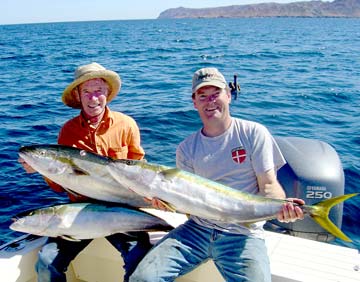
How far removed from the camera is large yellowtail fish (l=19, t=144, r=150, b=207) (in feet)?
9.90

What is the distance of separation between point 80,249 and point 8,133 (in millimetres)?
7657

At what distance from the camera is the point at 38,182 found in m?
7.41

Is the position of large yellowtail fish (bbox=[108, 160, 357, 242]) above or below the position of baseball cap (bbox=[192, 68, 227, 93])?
below

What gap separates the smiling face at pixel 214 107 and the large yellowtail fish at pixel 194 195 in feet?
1.77

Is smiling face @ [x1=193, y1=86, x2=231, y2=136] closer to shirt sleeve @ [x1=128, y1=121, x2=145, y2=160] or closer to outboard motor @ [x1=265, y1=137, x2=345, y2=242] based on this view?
shirt sleeve @ [x1=128, y1=121, x2=145, y2=160]

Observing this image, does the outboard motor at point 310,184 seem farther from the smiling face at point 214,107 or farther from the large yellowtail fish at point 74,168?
the large yellowtail fish at point 74,168

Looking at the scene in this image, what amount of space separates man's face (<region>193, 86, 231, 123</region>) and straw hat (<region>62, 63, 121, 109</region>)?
0.84m

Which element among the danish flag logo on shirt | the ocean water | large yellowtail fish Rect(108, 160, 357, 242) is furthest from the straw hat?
the ocean water

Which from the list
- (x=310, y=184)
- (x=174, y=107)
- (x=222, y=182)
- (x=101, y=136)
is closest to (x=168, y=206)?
(x=222, y=182)

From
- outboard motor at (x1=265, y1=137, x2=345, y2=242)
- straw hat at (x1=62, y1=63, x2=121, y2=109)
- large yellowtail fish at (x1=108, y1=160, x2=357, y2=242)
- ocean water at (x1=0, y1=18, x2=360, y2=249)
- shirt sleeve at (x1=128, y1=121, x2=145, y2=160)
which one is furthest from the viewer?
ocean water at (x1=0, y1=18, x2=360, y2=249)

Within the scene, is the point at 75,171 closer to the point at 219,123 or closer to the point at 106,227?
the point at 106,227

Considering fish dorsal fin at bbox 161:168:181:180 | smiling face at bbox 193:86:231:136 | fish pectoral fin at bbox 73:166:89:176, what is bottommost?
fish pectoral fin at bbox 73:166:89:176

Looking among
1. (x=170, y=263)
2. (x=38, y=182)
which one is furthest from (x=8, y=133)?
(x=170, y=263)

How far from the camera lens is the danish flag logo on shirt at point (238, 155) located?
3143 mm
